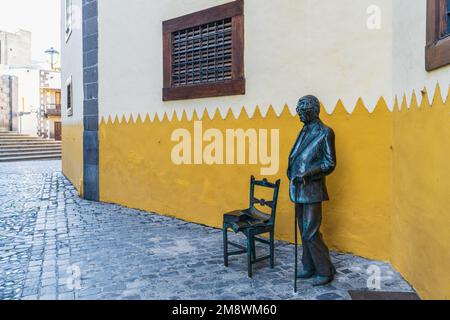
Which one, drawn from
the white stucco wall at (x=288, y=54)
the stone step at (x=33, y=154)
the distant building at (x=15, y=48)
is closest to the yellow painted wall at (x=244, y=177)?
the white stucco wall at (x=288, y=54)

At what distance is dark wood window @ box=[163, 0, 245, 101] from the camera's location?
5.73 m

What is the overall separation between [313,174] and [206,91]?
2.88 m

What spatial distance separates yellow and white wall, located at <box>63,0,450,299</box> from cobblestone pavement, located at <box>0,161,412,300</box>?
43 centimetres

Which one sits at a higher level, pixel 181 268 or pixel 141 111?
pixel 141 111

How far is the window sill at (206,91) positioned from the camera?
5.73 metres

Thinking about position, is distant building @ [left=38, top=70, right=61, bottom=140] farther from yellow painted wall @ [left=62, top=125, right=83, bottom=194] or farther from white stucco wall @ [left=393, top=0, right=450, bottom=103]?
white stucco wall @ [left=393, top=0, right=450, bottom=103]

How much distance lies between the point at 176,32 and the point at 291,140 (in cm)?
289

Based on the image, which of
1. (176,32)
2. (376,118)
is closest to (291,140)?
(376,118)

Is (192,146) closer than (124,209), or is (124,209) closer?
(192,146)

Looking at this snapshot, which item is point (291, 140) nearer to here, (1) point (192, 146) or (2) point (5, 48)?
(1) point (192, 146)

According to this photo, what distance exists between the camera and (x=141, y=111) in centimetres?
725
